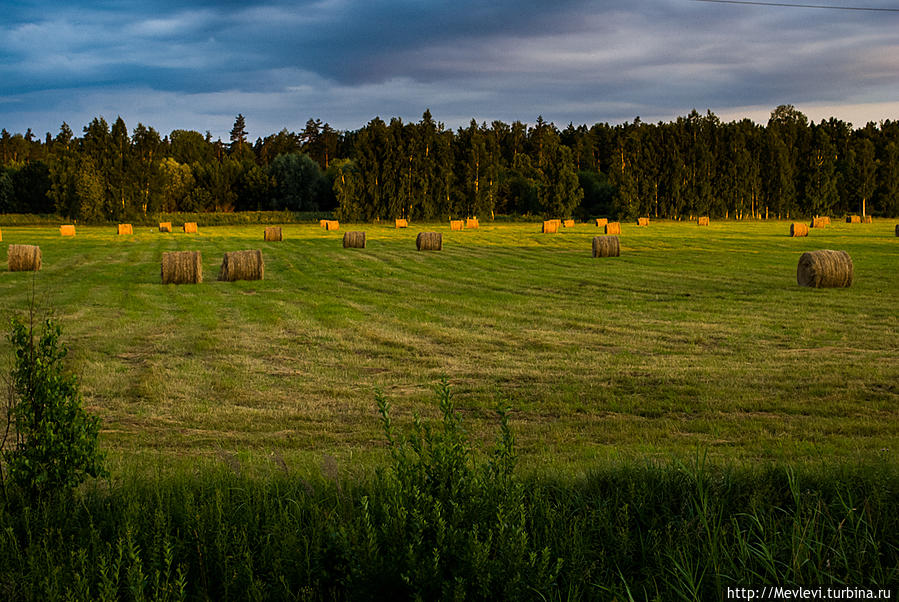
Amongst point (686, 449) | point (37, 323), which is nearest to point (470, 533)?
point (686, 449)

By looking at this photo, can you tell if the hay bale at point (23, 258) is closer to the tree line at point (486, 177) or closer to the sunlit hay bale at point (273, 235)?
the sunlit hay bale at point (273, 235)

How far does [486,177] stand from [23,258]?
5941 cm

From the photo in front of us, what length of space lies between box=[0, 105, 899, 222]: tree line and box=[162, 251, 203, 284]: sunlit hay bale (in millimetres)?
52115

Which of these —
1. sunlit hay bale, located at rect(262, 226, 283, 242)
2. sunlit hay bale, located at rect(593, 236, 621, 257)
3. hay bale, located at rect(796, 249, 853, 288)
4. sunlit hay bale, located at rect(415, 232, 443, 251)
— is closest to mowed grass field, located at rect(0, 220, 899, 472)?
hay bale, located at rect(796, 249, 853, 288)

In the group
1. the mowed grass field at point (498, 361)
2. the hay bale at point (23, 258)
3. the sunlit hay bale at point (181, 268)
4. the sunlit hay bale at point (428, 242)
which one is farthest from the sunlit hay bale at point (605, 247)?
the hay bale at point (23, 258)

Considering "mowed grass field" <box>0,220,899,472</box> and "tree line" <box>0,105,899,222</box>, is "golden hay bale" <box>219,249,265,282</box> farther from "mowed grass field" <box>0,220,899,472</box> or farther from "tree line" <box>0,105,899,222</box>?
"tree line" <box>0,105,899,222</box>

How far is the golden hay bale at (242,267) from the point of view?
75.9 feet

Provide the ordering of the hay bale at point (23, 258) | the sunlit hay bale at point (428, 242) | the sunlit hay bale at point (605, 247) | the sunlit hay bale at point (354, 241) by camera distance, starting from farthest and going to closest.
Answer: the sunlit hay bale at point (354, 241) → the sunlit hay bale at point (428, 242) → the sunlit hay bale at point (605, 247) → the hay bale at point (23, 258)

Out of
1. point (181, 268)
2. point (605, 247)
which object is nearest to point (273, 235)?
point (605, 247)

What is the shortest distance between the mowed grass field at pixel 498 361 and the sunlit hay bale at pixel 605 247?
7.34 m

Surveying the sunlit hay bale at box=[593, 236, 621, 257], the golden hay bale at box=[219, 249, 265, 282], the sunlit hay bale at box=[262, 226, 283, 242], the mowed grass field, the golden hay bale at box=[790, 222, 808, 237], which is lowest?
the mowed grass field

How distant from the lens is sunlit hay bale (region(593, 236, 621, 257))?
32156mm

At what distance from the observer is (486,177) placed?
80.5m

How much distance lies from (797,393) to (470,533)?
6805 millimetres
